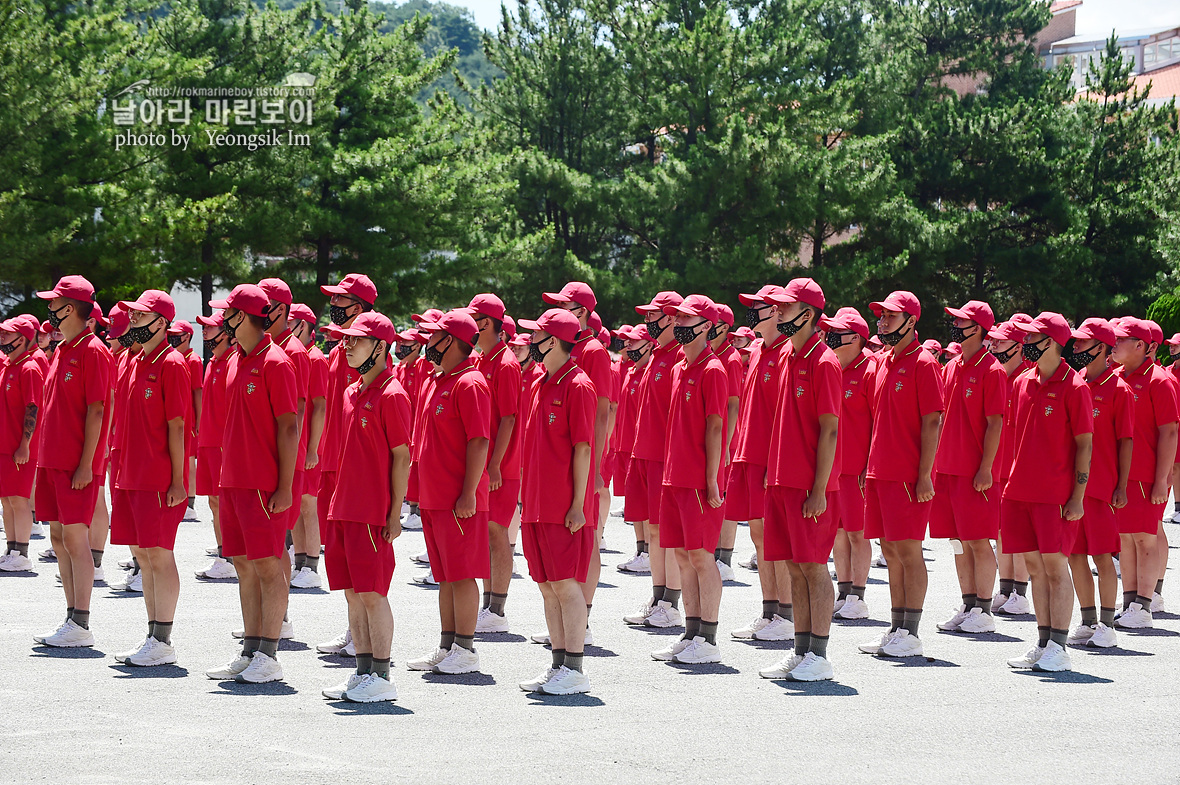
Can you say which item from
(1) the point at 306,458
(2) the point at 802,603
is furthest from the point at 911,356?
(1) the point at 306,458

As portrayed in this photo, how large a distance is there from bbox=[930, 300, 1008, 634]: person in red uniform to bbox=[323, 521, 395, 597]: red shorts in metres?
4.32

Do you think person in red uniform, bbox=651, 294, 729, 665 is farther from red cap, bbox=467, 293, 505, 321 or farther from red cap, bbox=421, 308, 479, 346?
red cap, bbox=421, 308, 479, 346

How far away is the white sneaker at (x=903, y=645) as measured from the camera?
344 inches

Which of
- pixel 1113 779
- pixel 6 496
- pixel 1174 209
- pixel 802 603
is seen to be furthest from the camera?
pixel 1174 209

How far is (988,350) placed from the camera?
9.75 m

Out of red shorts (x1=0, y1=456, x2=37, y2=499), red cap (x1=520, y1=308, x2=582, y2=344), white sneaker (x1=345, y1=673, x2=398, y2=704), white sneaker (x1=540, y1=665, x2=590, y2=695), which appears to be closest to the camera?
white sneaker (x1=345, y1=673, x2=398, y2=704)

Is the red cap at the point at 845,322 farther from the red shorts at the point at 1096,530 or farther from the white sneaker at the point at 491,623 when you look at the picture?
the white sneaker at the point at 491,623

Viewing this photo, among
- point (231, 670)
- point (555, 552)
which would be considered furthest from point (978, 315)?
point (231, 670)

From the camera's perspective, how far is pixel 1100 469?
938 cm

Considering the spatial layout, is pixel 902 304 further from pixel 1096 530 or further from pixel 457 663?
pixel 457 663

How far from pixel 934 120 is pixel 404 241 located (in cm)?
1289

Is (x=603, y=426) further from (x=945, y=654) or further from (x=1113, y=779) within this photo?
(x=1113, y=779)

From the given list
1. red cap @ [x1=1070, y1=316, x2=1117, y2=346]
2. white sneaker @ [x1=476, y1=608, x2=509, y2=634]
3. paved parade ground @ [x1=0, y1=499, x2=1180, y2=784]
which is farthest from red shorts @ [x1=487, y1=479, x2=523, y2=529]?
red cap @ [x1=1070, y1=316, x2=1117, y2=346]

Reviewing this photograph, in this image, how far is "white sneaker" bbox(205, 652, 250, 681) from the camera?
762 cm
